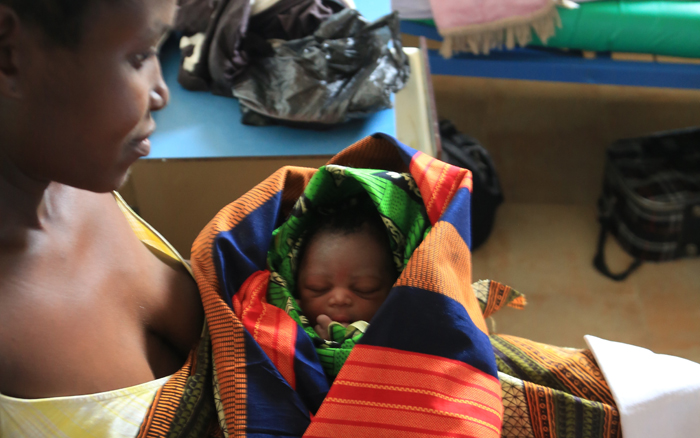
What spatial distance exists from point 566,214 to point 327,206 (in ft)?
4.52

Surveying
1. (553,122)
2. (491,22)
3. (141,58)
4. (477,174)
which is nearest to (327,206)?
(141,58)

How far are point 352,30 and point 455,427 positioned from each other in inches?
43.8

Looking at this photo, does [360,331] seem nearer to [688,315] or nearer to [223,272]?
[223,272]

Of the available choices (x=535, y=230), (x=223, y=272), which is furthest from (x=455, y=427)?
(x=535, y=230)

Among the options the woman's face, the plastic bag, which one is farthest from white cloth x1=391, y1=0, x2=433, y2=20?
the woman's face

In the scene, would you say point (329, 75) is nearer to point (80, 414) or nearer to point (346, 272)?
point (346, 272)

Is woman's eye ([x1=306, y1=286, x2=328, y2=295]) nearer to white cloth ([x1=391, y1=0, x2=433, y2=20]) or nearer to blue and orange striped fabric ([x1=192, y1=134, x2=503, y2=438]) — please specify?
blue and orange striped fabric ([x1=192, y1=134, x2=503, y2=438])

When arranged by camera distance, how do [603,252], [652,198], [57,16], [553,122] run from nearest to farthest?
[57,16] < [652,198] < [603,252] < [553,122]

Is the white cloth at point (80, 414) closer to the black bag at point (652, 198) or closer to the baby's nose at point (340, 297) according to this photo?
the baby's nose at point (340, 297)

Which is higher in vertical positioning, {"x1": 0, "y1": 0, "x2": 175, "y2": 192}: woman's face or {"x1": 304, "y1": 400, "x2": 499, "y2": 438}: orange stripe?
{"x1": 0, "y1": 0, "x2": 175, "y2": 192}: woman's face

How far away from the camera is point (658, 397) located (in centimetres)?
78

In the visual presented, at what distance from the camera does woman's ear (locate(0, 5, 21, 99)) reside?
42cm

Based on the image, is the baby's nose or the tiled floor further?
the tiled floor

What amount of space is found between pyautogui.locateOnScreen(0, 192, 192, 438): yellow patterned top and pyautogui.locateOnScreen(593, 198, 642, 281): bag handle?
165cm
